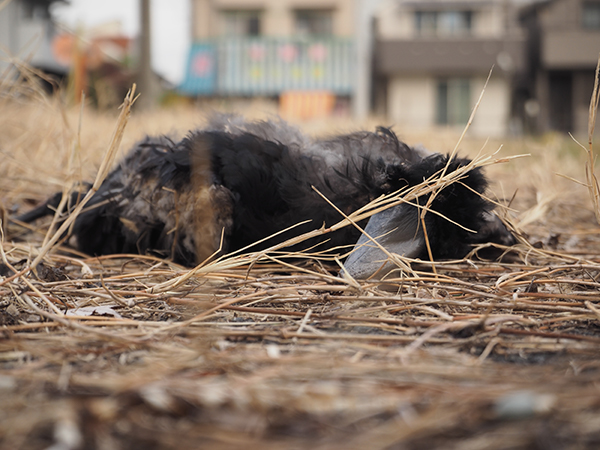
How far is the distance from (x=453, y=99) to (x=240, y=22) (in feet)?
30.0

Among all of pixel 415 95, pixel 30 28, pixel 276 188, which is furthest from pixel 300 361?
pixel 415 95

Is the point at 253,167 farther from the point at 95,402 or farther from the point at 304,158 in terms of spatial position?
the point at 95,402

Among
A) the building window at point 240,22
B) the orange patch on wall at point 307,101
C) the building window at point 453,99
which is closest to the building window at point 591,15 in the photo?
the building window at point 453,99

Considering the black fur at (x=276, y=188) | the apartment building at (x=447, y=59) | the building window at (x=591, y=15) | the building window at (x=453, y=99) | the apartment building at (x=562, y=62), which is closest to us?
the black fur at (x=276, y=188)

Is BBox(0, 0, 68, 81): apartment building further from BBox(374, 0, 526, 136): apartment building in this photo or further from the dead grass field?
the dead grass field

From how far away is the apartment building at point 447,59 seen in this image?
70.2ft

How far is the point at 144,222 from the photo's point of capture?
2.29 meters

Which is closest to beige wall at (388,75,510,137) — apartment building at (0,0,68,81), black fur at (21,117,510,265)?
apartment building at (0,0,68,81)

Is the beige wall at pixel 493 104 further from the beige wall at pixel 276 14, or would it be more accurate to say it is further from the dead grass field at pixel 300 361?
the dead grass field at pixel 300 361

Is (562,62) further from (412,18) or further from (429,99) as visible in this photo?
(412,18)

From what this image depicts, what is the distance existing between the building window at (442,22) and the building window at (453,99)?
208 cm

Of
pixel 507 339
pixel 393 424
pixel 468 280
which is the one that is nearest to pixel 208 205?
pixel 468 280

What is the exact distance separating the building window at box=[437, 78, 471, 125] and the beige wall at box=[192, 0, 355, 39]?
14.4 feet

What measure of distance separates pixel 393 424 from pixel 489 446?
0.50 ft
